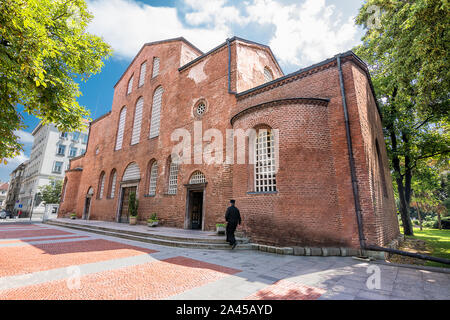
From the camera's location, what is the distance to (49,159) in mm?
39062

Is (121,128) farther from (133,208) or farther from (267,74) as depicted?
(267,74)

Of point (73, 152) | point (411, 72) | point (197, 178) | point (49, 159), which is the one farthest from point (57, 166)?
point (411, 72)

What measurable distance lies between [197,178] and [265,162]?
4912 millimetres

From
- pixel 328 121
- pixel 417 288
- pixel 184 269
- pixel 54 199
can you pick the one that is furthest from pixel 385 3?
pixel 54 199

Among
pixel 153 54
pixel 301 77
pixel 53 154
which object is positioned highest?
pixel 153 54

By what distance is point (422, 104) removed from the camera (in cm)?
808

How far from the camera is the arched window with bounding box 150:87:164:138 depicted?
667 inches

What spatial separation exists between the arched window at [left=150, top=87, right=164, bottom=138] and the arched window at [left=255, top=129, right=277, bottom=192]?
9831 mm

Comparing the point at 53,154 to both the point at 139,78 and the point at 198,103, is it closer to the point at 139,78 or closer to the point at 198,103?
the point at 139,78

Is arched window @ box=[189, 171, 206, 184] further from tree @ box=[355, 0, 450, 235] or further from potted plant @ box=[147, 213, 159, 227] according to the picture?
tree @ box=[355, 0, 450, 235]

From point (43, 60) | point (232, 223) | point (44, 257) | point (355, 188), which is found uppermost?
point (43, 60)

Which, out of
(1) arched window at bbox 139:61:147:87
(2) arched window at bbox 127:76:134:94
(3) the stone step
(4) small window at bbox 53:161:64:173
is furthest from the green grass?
(4) small window at bbox 53:161:64:173

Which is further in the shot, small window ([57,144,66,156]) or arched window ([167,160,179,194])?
small window ([57,144,66,156])

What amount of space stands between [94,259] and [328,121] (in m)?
9.39
